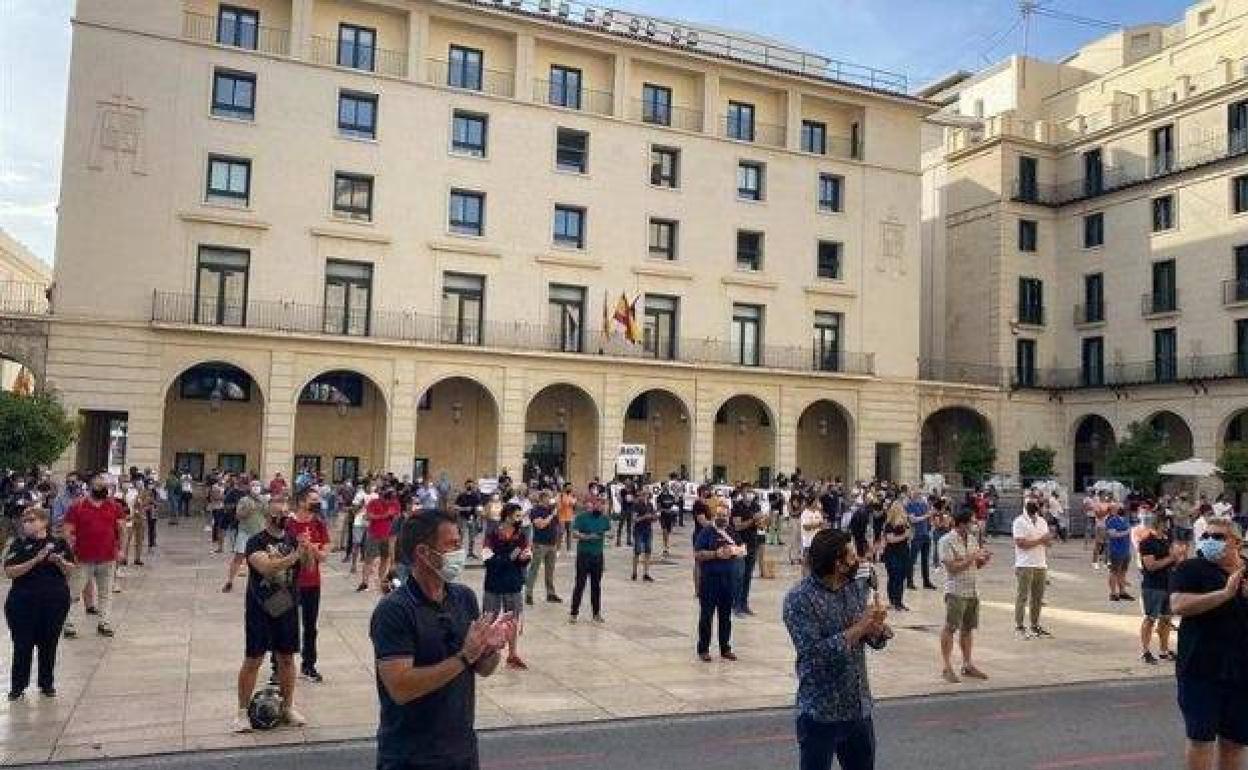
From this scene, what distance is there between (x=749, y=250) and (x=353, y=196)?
15576 millimetres

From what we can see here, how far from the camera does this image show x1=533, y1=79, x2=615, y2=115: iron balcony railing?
3647 cm

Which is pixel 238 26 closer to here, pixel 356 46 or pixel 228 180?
pixel 356 46

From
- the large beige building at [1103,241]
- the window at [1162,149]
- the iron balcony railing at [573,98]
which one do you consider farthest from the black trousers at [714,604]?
the window at [1162,149]

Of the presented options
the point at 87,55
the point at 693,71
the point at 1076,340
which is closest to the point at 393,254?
the point at 87,55

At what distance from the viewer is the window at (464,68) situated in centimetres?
3562

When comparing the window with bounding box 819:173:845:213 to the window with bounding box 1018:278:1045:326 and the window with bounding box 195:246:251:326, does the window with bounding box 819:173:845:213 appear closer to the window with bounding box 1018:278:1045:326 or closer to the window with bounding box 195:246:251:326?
the window with bounding box 1018:278:1045:326

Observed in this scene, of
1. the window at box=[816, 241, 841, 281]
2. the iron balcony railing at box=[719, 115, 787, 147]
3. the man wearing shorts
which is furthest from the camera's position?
the window at box=[816, 241, 841, 281]

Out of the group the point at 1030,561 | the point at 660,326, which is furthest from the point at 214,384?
the point at 1030,561

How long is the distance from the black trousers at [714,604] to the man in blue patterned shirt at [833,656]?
6153 millimetres

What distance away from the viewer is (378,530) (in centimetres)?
1612

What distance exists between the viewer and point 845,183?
40906 mm

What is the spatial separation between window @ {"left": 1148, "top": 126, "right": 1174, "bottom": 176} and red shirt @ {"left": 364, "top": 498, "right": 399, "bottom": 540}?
37.4 meters

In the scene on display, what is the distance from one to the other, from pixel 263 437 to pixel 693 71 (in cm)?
2151

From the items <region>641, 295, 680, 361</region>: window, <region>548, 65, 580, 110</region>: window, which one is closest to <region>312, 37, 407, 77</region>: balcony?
<region>548, 65, 580, 110</region>: window
